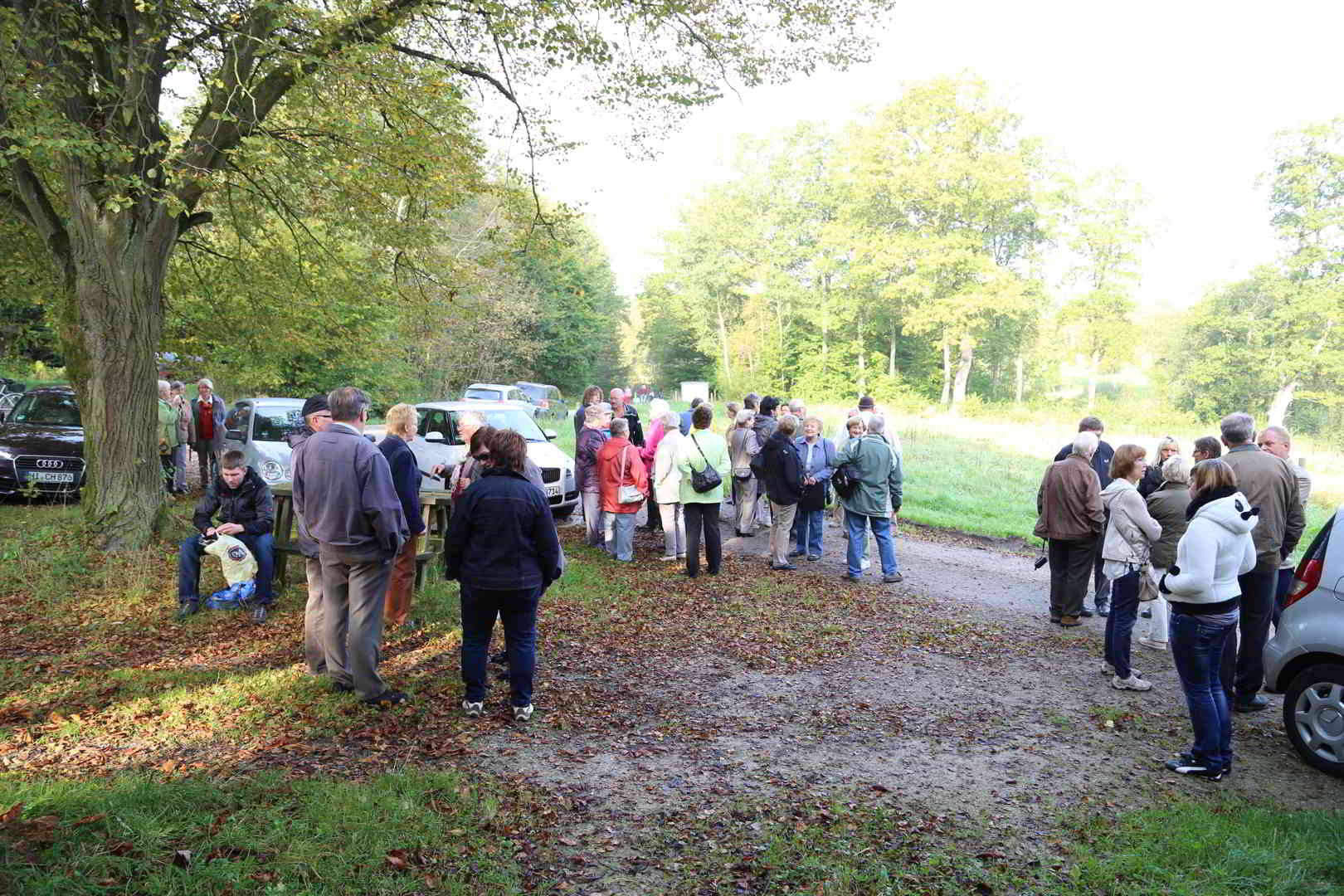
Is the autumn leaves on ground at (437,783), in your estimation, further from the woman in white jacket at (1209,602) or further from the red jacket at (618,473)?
the red jacket at (618,473)

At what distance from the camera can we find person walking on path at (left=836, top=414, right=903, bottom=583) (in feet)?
32.8

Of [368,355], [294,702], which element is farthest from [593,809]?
[368,355]

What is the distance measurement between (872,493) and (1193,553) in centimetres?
504

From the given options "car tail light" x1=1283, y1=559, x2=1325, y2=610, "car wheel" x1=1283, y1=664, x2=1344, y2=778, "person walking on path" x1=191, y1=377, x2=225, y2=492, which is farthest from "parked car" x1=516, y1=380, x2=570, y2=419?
"car wheel" x1=1283, y1=664, x2=1344, y2=778

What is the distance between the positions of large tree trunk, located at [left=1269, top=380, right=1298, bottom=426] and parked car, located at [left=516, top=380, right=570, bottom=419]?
33044 mm

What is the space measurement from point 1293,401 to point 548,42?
4651cm

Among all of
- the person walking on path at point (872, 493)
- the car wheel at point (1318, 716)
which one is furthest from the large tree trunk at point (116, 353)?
the car wheel at point (1318, 716)

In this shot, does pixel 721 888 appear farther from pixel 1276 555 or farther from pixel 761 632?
pixel 1276 555

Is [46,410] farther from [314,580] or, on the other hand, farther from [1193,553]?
[1193,553]

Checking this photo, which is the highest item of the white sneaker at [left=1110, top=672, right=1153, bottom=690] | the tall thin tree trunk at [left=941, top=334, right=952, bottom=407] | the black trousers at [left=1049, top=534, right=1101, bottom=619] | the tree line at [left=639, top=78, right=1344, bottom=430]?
the tree line at [left=639, top=78, right=1344, bottom=430]

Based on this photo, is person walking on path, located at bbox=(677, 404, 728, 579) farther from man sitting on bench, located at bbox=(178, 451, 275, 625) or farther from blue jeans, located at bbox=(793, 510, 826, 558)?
man sitting on bench, located at bbox=(178, 451, 275, 625)

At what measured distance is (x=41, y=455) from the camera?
12523 millimetres

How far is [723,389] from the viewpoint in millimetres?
59844

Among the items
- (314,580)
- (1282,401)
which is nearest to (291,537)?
(314,580)
